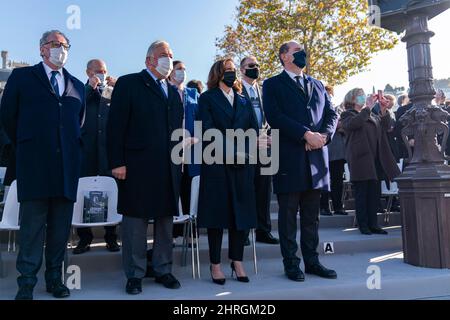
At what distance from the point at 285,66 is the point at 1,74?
32.7 metres

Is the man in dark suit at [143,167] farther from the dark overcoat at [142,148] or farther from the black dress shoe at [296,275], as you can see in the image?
the black dress shoe at [296,275]

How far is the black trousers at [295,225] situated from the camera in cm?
365

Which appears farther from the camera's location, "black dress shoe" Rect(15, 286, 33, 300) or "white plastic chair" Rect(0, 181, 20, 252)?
"white plastic chair" Rect(0, 181, 20, 252)

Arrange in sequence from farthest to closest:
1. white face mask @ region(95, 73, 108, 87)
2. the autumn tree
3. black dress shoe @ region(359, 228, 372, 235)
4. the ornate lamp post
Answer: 1. the autumn tree
2. black dress shoe @ region(359, 228, 372, 235)
3. white face mask @ region(95, 73, 108, 87)
4. the ornate lamp post

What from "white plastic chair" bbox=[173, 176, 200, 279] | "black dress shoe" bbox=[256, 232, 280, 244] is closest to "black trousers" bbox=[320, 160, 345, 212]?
"black dress shoe" bbox=[256, 232, 280, 244]

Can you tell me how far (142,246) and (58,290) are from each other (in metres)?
0.73

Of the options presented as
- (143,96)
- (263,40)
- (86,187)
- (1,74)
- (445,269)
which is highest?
(1,74)

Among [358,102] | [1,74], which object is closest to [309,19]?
[358,102]

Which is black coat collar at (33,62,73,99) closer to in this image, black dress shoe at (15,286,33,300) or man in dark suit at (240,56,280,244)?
black dress shoe at (15,286,33,300)

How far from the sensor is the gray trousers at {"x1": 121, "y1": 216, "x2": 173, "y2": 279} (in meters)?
3.30

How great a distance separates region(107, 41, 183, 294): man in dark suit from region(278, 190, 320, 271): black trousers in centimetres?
102

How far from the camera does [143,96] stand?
342cm

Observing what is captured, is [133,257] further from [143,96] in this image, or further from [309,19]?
[309,19]

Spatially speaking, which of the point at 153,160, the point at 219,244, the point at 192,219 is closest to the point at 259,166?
the point at 192,219
